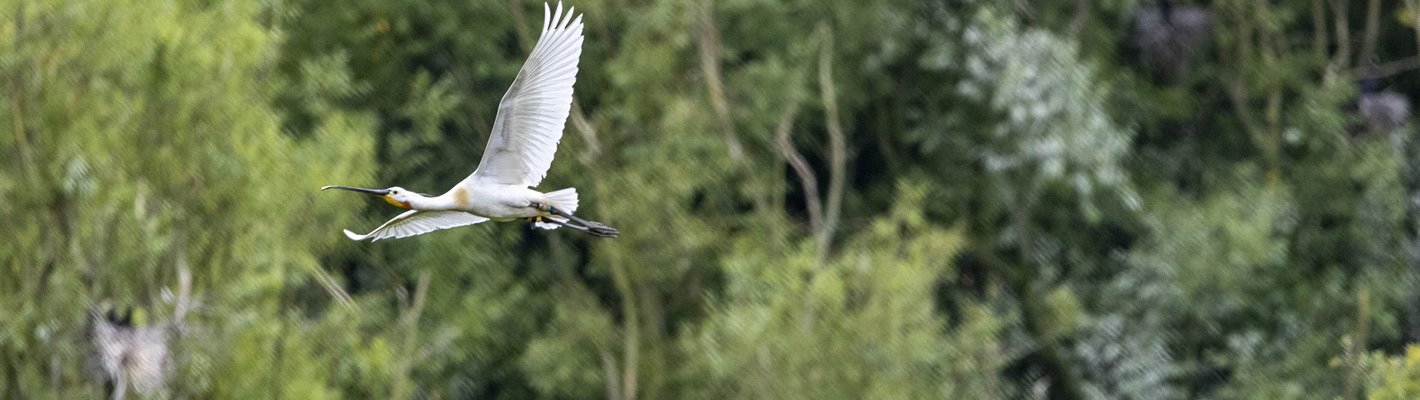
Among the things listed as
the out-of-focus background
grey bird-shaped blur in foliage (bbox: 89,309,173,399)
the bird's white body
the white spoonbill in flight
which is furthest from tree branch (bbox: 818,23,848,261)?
the bird's white body

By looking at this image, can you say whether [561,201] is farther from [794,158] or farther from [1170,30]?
[1170,30]

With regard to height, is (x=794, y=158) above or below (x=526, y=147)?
below

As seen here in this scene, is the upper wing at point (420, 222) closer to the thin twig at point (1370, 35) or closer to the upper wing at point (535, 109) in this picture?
the upper wing at point (535, 109)

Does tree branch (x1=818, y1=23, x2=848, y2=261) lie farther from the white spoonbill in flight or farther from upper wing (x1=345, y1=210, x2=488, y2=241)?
the white spoonbill in flight

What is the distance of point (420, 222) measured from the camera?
30.0ft

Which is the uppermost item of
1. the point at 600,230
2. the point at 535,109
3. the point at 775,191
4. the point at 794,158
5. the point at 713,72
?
the point at 535,109

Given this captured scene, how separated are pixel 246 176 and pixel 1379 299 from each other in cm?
937

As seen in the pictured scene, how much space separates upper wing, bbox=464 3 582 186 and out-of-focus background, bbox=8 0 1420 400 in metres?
4.64

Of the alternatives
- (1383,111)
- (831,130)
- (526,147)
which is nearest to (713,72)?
(831,130)

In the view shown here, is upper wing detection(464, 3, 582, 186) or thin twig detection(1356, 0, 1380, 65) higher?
upper wing detection(464, 3, 582, 186)

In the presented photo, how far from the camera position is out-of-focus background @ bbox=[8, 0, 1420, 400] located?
1345cm

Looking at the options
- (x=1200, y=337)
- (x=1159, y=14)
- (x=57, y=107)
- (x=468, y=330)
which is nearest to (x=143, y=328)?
(x=57, y=107)

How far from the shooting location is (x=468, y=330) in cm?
1867

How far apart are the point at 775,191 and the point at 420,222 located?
31.9 feet
